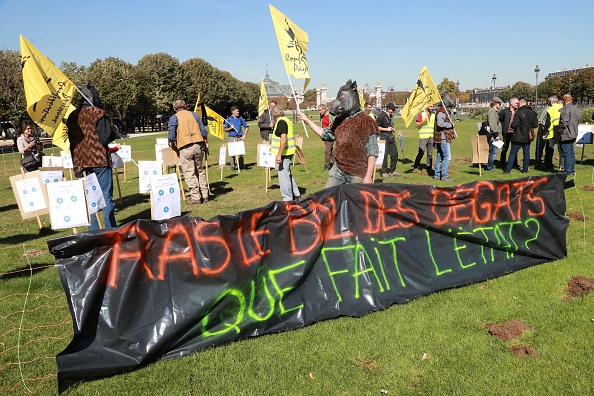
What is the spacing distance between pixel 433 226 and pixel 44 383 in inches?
160

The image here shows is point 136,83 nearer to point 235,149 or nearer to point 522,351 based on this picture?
point 235,149

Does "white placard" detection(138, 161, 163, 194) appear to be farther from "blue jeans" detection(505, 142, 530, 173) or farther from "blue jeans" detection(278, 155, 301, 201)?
"blue jeans" detection(505, 142, 530, 173)

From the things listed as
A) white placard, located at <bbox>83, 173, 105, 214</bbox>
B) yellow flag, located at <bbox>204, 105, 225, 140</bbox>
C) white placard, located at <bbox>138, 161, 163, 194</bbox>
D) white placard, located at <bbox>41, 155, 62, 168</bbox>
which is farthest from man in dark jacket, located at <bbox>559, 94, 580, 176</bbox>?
white placard, located at <bbox>41, 155, 62, 168</bbox>

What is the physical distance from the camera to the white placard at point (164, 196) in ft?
23.2

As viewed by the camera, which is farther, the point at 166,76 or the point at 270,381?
the point at 166,76

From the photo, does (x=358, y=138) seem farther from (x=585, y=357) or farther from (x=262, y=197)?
(x=262, y=197)

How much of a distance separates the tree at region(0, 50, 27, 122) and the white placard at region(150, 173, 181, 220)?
131ft

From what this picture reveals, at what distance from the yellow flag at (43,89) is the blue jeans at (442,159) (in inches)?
340

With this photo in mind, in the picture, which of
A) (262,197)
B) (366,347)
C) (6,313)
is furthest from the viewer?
(262,197)

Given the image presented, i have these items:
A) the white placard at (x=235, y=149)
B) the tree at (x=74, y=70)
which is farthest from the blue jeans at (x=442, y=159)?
the tree at (x=74, y=70)

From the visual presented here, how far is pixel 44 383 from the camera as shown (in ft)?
12.0

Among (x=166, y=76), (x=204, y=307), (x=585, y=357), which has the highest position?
(x=166, y=76)

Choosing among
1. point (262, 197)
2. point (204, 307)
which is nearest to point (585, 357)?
point (204, 307)

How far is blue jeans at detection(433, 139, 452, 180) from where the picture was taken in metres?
11.6
